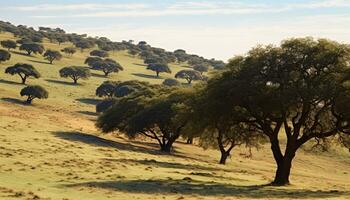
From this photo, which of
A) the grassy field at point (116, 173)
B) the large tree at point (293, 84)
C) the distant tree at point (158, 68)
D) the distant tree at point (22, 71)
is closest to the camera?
the grassy field at point (116, 173)

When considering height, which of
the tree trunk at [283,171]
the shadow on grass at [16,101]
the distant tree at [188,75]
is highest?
the distant tree at [188,75]

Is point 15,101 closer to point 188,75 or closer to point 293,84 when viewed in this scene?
point 293,84

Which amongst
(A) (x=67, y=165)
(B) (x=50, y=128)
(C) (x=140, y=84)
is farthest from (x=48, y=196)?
(C) (x=140, y=84)

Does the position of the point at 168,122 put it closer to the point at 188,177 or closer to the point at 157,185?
the point at 188,177

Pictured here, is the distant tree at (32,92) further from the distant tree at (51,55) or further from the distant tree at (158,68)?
the distant tree at (158,68)

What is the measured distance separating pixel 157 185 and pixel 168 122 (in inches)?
1384

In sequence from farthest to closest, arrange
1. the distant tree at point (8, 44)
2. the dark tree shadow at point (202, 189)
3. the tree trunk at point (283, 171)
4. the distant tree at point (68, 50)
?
the distant tree at point (68, 50) → the distant tree at point (8, 44) → the tree trunk at point (283, 171) → the dark tree shadow at point (202, 189)

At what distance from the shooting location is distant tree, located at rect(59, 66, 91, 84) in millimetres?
135750

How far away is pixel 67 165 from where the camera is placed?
39125 mm

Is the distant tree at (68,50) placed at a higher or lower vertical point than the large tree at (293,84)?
higher

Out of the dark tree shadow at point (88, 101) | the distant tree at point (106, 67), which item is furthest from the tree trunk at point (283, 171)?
the distant tree at point (106, 67)

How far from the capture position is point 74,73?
447ft

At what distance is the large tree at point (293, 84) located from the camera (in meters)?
35.8

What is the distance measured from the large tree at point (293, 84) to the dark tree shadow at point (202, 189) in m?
5.31
